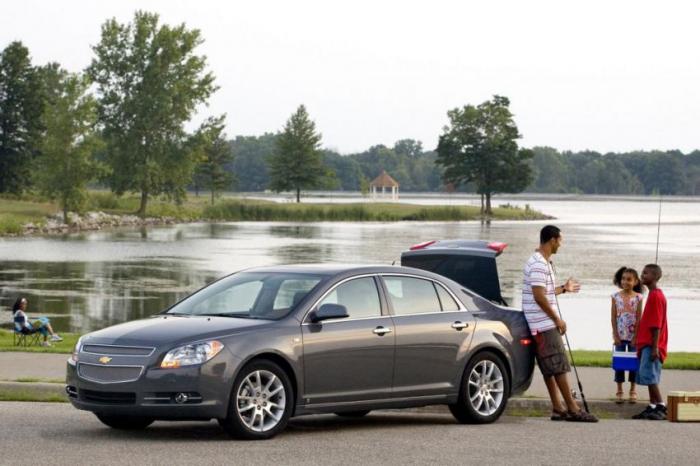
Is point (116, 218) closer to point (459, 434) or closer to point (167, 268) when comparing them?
point (167, 268)

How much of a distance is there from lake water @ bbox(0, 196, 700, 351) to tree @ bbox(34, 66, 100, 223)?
5.57 m

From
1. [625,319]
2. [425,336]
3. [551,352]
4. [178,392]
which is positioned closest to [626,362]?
[625,319]

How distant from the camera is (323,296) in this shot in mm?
11531

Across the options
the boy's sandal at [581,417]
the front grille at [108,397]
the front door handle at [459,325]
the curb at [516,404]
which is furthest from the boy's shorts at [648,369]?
the front grille at [108,397]

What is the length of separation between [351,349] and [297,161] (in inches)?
5651

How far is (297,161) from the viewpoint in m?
155

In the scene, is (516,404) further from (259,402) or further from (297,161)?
(297,161)

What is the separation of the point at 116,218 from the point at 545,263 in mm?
95343

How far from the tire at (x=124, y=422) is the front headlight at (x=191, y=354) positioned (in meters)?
0.99

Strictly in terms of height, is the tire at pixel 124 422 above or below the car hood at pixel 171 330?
below

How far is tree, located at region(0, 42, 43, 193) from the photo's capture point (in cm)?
11544

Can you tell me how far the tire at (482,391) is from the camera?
12.5m

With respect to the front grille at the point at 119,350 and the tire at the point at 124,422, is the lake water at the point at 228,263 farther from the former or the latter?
the front grille at the point at 119,350

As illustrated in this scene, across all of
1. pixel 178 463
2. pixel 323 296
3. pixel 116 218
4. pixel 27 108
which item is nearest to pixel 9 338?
pixel 323 296
